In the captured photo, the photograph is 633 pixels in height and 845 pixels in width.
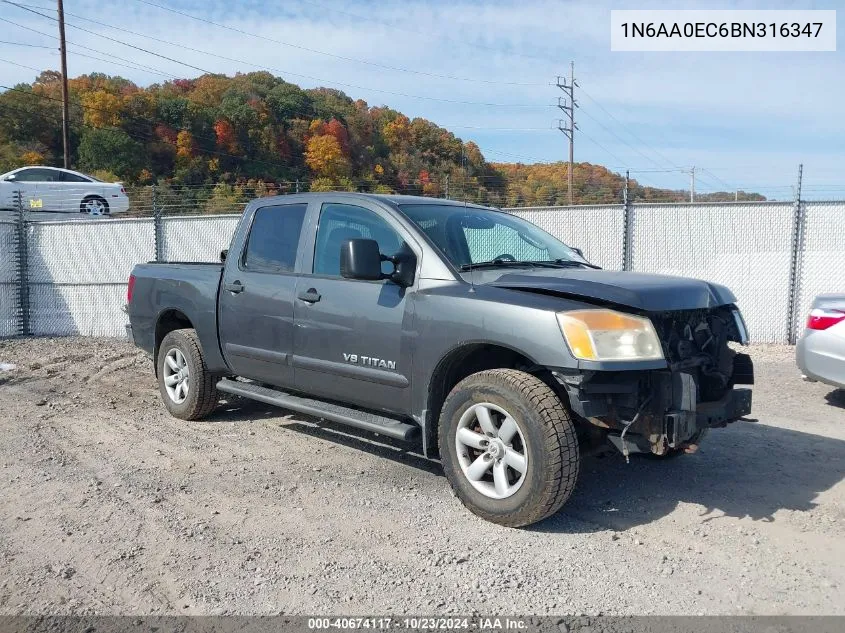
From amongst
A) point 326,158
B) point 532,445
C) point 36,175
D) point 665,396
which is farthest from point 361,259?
point 326,158

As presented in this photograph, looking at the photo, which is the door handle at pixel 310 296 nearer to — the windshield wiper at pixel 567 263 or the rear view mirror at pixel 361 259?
the rear view mirror at pixel 361 259

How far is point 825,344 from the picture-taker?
260 inches

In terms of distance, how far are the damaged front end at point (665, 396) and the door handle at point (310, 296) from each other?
188 cm

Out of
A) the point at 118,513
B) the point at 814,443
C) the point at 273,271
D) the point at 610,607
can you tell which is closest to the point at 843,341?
the point at 814,443

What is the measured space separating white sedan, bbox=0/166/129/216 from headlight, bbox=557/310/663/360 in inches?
674

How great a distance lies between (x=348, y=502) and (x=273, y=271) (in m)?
1.97

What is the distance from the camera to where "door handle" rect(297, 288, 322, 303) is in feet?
16.3

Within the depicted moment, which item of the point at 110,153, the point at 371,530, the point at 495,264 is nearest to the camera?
the point at 371,530

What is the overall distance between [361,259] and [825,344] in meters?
4.69

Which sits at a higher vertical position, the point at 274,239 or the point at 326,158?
the point at 326,158

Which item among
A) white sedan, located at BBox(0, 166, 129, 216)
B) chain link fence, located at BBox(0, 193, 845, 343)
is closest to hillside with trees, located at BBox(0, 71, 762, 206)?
white sedan, located at BBox(0, 166, 129, 216)

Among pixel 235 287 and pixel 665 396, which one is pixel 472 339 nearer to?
pixel 665 396

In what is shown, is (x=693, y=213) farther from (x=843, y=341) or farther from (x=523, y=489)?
(x=523, y=489)

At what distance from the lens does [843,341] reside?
6.49 metres
